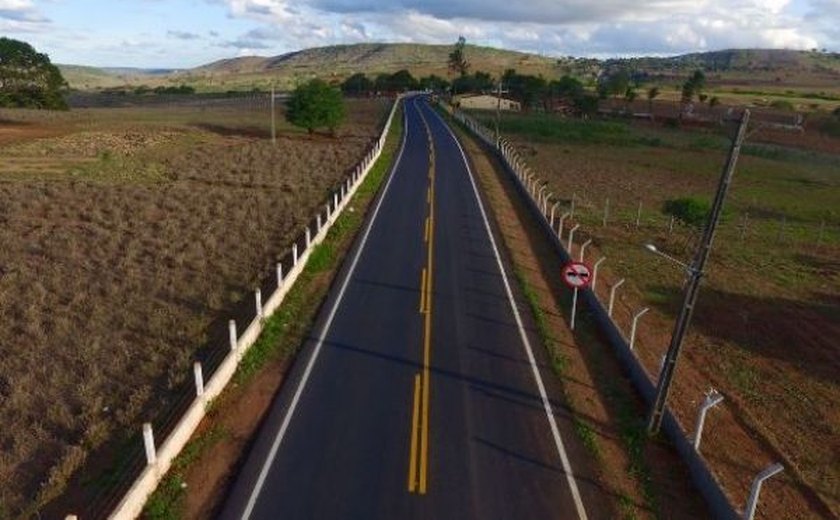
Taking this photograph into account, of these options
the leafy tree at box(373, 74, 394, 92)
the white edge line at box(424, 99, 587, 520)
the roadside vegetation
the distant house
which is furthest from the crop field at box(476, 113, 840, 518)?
the leafy tree at box(373, 74, 394, 92)

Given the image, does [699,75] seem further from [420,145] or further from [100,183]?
[100,183]

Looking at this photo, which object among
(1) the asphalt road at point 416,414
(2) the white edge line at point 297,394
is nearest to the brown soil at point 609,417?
(1) the asphalt road at point 416,414

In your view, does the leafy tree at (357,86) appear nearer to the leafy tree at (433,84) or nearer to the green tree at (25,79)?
the leafy tree at (433,84)

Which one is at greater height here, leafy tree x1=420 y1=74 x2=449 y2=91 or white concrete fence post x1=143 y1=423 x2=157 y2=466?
white concrete fence post x1=143 y1=423 x2=157 y2=466

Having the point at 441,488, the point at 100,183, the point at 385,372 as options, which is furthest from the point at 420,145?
the point at 441,488

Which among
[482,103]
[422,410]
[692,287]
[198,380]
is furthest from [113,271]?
[482,103]

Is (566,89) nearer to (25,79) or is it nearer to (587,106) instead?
(587,106)

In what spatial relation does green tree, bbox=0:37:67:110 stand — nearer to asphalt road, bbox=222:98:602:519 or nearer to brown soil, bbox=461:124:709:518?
asphalt road, bbox=222:98:602:519
